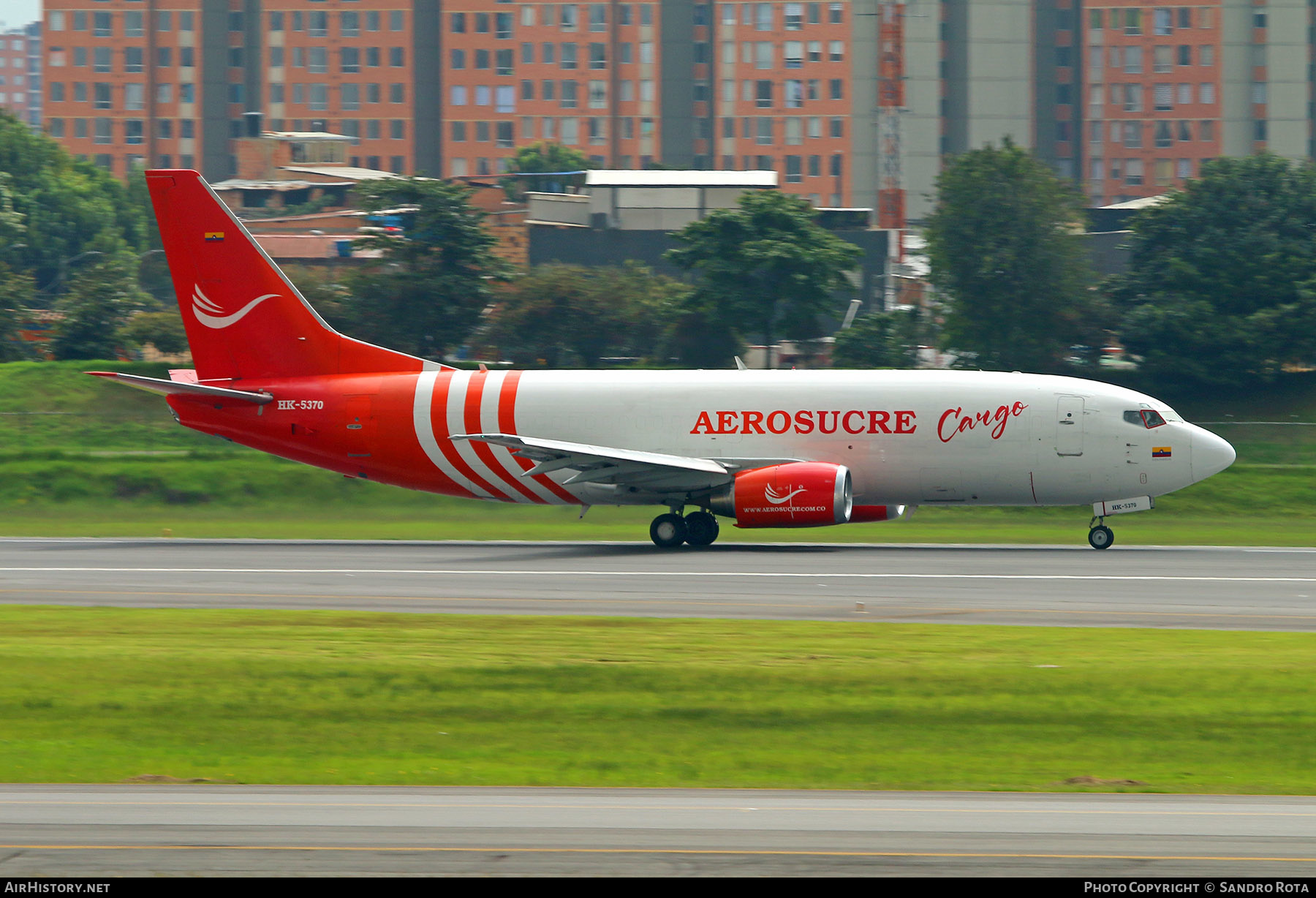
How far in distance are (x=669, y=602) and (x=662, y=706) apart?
9446 mm

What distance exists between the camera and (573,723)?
18.6m

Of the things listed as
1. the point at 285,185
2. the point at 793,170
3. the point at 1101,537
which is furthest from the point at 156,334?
the point at 793,170

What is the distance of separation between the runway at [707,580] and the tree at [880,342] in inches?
1351

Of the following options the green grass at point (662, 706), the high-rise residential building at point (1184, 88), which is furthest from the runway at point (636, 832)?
the high-rise residential building at point (1184, 88)

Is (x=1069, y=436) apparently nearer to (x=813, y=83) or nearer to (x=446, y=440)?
(x=446, y=440)

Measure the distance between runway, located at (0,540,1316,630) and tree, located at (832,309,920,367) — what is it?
34.3 meters

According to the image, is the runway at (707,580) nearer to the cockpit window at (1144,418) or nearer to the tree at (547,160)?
the cockpit window at (1144,418)

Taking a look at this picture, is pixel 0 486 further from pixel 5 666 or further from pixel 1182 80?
pixel 1182 80

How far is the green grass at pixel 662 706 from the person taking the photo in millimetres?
16328

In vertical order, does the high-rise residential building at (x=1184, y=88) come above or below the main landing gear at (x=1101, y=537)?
above

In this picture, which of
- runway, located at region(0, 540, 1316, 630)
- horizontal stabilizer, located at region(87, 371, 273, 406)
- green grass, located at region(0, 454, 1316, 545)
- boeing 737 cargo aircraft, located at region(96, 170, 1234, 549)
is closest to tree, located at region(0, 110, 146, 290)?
green grass, located at region(0, 454, 1316, 545)

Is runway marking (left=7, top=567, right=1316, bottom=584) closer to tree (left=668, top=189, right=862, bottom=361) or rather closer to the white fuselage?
the white fuselage

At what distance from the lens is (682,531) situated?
39.6 metres

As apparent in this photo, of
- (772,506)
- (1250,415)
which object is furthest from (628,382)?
(1250,415)
